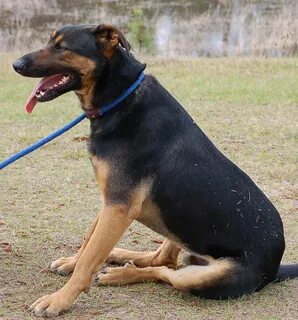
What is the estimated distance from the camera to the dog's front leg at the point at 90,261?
4.49 meters

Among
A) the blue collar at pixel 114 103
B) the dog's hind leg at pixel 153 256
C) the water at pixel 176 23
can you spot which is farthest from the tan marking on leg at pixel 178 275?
the water at pixel 176 23

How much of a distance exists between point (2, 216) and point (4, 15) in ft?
71.2

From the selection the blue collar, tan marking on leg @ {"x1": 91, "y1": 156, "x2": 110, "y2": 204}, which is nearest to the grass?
tan marking on leg @ {"x1": 91, "y1": 156, "x2": 110, "y2": 204}

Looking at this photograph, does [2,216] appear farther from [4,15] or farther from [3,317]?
[4,15]

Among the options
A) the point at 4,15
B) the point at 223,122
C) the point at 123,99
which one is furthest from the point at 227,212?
the point at 4,15

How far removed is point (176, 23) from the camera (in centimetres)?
2534

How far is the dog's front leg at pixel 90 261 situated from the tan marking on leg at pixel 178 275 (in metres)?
0.49

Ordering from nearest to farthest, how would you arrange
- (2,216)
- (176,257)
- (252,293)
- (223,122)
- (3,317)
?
1. (3,317)
2. (252,293)
3. (176,257)
4. (2,216)
5. (223,122)

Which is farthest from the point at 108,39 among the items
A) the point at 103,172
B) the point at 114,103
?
the point at 103,172

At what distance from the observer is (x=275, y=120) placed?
10477mm

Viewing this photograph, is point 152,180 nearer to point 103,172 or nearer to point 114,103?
point 103,172

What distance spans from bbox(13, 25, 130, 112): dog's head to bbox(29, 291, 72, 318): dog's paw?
125 cm

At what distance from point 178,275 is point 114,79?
1.36 meters

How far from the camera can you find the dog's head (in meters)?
4.48
